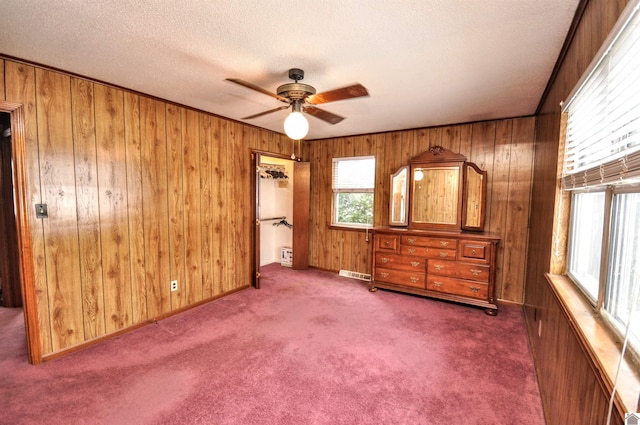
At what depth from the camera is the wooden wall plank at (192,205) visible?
129 inches

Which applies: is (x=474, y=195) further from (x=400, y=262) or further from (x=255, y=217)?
(x=255, y=217)

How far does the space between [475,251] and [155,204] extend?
3.68m

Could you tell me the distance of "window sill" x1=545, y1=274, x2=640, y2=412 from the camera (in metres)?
0.79

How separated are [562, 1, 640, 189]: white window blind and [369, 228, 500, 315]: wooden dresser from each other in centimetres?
189

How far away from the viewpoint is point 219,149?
11.9 ft

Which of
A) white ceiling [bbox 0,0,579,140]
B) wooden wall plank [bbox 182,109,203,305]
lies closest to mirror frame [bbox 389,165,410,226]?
white ceiling [bbox 0,0,579,140]

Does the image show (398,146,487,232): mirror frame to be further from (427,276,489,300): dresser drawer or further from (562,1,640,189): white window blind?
(562,1,640,189): white window blind

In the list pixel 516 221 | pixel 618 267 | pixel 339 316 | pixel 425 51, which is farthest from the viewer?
pixel 516 221

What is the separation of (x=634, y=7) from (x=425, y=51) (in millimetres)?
1178

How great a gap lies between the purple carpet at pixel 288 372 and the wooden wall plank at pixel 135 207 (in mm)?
330

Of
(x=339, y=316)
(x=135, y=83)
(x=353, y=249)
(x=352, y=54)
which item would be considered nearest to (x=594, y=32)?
(x=352, y=54)

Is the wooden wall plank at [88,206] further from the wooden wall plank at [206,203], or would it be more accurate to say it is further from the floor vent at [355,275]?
the floor vent at [355,275]

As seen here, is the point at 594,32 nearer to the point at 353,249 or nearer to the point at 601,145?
the point at 601,145

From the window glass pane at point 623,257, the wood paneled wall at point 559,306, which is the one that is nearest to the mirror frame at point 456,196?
the wood paneled wall at point 559,306
